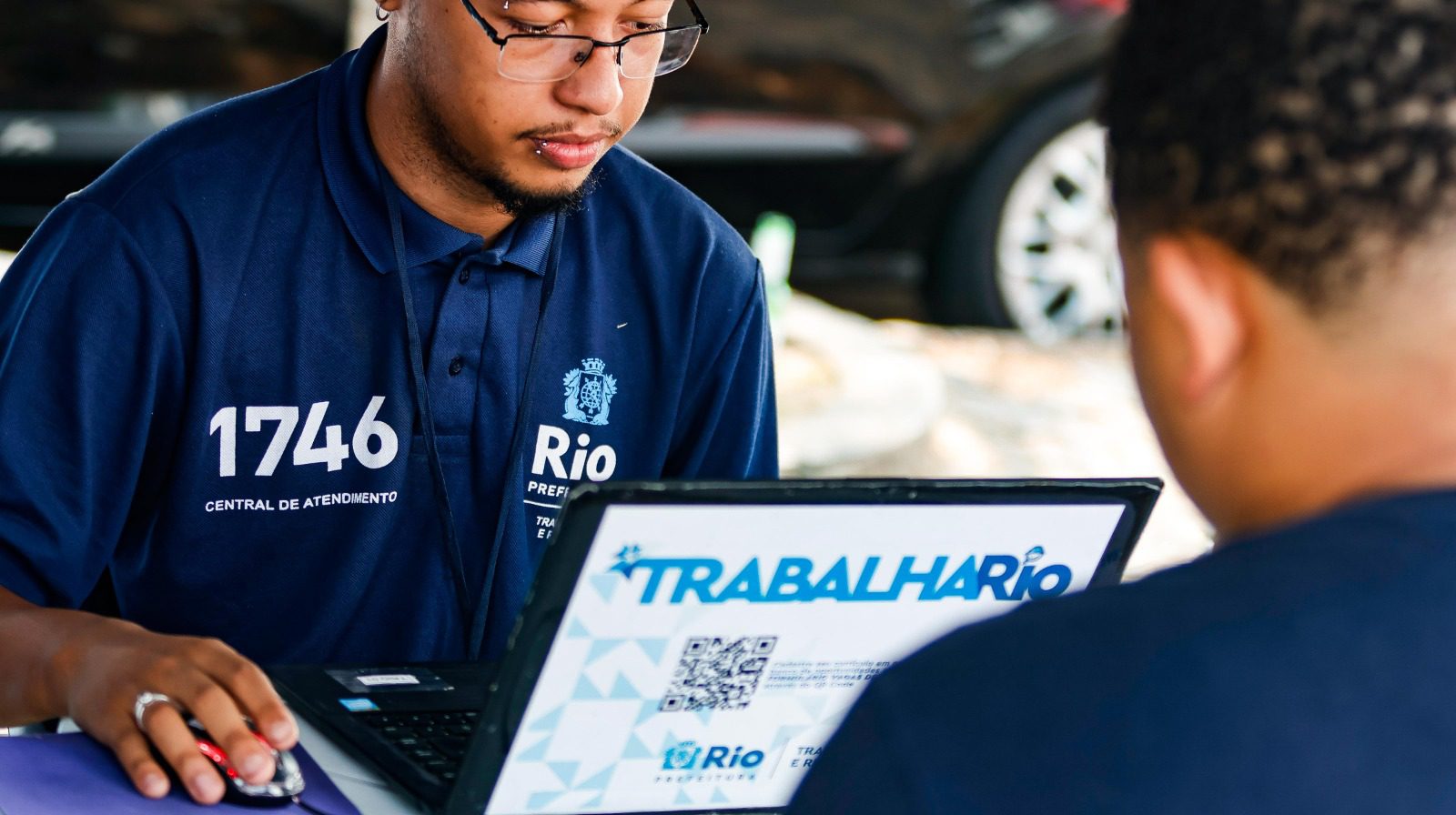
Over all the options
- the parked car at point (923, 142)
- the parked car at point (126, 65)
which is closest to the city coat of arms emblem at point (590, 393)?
the parked car at point (126, 65)

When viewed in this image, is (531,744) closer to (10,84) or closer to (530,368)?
(530,368)

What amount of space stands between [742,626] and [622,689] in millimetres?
103

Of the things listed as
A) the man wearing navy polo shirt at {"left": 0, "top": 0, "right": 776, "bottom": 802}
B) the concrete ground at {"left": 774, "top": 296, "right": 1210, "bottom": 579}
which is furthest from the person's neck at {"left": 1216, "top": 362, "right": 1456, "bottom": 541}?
the concrete ground at {"left": 774, "top": 296, "right": 1210, "bottom": 579}

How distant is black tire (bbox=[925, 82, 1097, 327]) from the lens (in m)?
5.72

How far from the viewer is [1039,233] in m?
5.80

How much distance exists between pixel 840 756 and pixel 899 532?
0.53 meters

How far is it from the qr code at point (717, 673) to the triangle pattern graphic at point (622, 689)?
0.03 metres

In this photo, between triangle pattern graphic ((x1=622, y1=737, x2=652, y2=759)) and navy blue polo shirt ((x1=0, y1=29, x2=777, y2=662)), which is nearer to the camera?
triangle pattern graphic ((x1=622, y1=737, x2=652, y2=759))

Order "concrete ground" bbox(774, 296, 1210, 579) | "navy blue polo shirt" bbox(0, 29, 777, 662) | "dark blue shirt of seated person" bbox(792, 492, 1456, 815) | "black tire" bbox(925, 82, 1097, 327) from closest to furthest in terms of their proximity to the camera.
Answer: "dark blue shirt of seated person" bbox(792, 492, 1456, 815)
"navy blue polo shirt" bbox(0, 29, 777, 662)
"concrete ground" bbox(774, 296, 1210, 579)
"black tire" bbox(925, 82, 1097, 327)

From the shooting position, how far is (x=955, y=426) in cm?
502

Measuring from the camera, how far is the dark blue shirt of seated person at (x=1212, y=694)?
833 millimetres

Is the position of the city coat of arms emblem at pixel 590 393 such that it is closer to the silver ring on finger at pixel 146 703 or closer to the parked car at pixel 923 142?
the silver ring on finger at pixel 146 703

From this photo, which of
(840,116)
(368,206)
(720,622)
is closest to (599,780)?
(720,622)

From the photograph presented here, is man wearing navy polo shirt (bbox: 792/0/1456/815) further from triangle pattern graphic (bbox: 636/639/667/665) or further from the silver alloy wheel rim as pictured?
the silver alloy wheel rim
